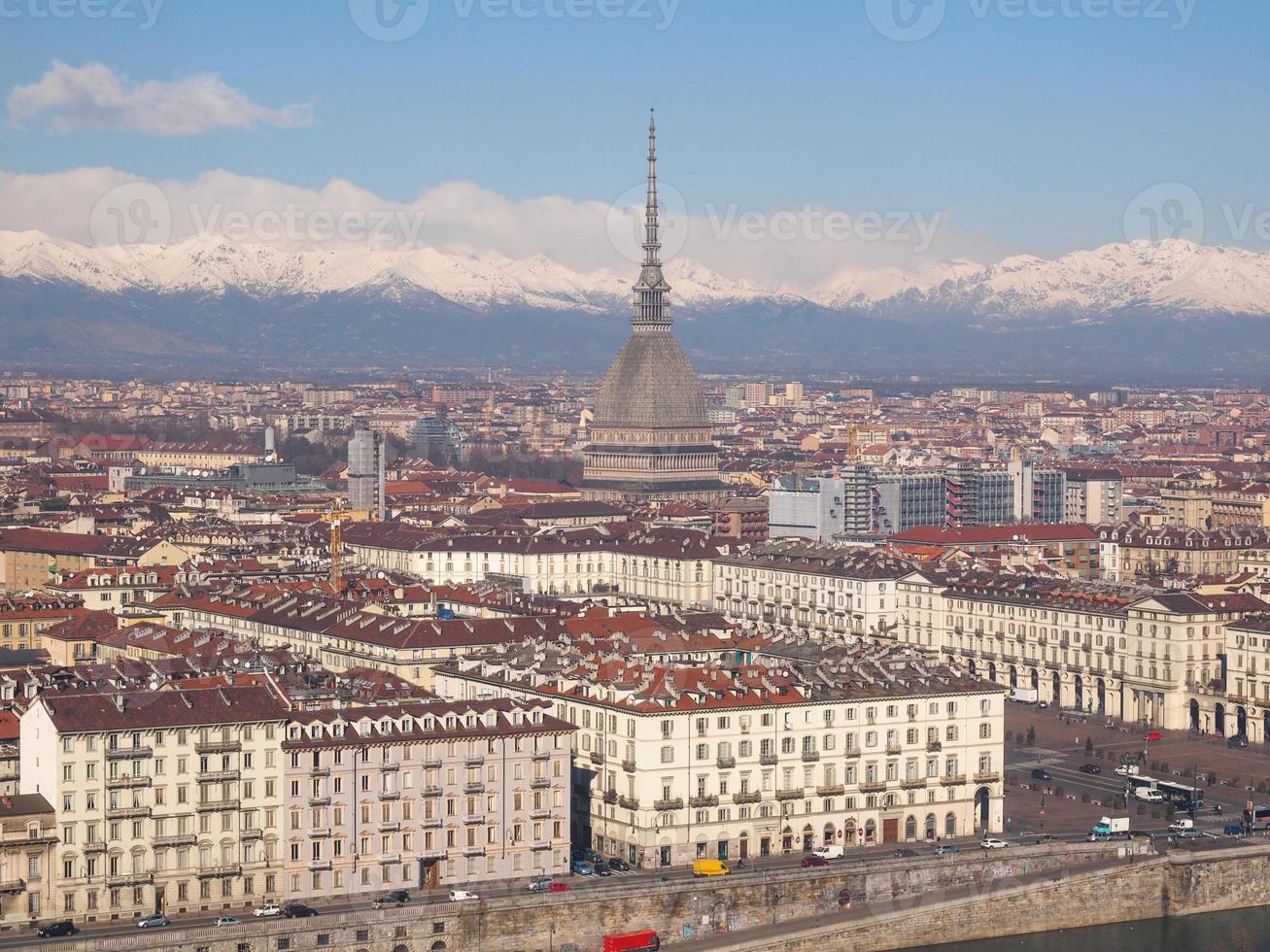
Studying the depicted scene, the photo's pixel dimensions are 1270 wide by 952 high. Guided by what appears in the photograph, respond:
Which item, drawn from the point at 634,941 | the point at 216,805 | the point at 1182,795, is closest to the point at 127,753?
the point at 216,805

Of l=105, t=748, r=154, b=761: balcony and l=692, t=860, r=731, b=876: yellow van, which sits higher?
l=105, t=748, r=154, b=761: balcony

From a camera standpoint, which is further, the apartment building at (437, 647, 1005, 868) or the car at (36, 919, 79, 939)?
the apartment building at (437, 647, 1005, 868)

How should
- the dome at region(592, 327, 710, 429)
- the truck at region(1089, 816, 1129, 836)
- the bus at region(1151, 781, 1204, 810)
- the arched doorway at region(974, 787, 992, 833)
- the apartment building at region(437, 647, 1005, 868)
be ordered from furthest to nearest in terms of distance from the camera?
1. the dome at region(592, 327, 710, 429)
2. the bus at region(1151, 781, 1204, 810)
3. the arched doorway at region(974, 787, 992, 833)
4. the truck at region(1089, 816, 1129, 836)
5. the apartment building at region(437, 647, 1005, 868)

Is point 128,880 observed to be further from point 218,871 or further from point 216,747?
point 216,747

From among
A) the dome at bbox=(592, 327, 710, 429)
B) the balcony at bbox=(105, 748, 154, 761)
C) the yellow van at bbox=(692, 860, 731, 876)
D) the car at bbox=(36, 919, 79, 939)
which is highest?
the dome at bbox=(592, 327, 710, 429)

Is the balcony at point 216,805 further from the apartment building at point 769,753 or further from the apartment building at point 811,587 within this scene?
the apartment building at point 811,587

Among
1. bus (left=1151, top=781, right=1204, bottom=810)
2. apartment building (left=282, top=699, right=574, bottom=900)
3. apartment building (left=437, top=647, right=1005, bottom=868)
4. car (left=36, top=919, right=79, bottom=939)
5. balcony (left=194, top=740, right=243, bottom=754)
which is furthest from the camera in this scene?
bus (left=1151, top=781, right=1204, bottom=810)

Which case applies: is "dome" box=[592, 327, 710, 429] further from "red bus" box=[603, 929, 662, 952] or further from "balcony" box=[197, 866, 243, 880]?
"red bus" box=[603, 929, 662, 952]

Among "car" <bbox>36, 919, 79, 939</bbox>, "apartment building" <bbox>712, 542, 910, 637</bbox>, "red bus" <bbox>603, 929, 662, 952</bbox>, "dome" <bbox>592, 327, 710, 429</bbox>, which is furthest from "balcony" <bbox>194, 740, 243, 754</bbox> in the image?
"dome" <bbox>592, 327, 710, 429</bbox>
